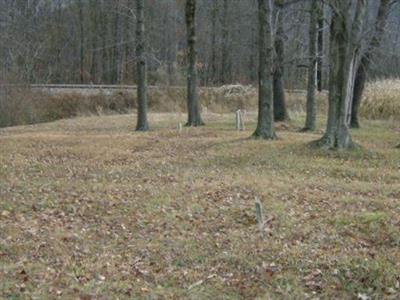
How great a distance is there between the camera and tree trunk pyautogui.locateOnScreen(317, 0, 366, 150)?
14742mm

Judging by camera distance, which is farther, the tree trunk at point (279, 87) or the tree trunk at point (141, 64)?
the tree trunk at point (279, 87)

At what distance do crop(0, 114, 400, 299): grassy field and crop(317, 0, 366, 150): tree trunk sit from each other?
1.95ft

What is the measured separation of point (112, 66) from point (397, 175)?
41954mm

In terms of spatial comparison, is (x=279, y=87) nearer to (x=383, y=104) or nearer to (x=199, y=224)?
(x=383, y=104)

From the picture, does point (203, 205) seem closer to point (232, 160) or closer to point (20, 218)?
point (20, 218)

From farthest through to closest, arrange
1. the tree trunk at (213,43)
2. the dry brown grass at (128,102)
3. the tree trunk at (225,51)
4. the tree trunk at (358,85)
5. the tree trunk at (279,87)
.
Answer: the tree trunk at (225,51)
the tree trunk at (213,43)
the dry brown grass at (128,102)
the tree trunk at (279,87)
the tree trunk at (358,85)

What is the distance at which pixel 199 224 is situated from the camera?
349 inches

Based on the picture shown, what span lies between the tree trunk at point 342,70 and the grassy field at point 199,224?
0.60m

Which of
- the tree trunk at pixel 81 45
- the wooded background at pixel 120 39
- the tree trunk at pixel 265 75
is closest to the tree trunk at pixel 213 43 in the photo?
the wooded background at pixel 120 39

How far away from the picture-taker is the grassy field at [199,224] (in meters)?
6.52

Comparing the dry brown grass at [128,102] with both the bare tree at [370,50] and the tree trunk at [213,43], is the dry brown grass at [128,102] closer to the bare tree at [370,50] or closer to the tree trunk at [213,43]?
the bare tree at [370,50]

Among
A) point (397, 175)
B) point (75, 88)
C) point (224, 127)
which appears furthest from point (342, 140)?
point (75, 88)

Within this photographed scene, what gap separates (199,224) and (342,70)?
25.3ft

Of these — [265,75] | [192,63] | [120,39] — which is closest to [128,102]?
[192,63]
